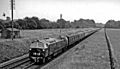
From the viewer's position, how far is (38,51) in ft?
67.1

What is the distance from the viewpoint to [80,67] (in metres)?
18.3

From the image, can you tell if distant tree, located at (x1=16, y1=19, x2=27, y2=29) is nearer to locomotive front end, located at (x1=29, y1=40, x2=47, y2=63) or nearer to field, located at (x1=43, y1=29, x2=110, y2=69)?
field, located at (x1=43, y1=29, x2=110, y2=69)

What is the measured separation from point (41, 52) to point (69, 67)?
14.1ft

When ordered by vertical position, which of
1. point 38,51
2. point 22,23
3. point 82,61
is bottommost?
point 82,61

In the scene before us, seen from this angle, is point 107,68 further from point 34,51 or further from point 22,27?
point 22,27

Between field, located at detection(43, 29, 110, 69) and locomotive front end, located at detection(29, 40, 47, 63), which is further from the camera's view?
locomotive front end, located at detection(29, 40, 47, 63)

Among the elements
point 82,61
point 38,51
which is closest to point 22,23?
point 38,51

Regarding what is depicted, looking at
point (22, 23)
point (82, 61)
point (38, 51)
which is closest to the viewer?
point (38, 51)

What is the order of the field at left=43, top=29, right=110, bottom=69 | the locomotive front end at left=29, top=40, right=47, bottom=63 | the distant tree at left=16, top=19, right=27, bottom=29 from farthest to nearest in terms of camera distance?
the distant tree at left=16, top=19, right=27, bottom=29 < the locomotive front end at left=29, top=40, right=47, bottom=63 < the field at left=43, top=29, right=110, bottom=69

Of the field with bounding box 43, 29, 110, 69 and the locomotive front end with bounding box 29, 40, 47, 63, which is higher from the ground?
the locomotive front end with bounding box 29, 40, 47, 63

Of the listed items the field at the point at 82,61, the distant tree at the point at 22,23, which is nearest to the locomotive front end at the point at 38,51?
the field at the point at 82,61

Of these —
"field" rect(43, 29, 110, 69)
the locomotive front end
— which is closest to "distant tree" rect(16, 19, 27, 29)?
"field" rect(43, 29, 110, 69)

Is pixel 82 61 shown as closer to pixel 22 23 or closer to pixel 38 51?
pixel 38 51

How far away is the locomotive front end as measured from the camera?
66.5ft
